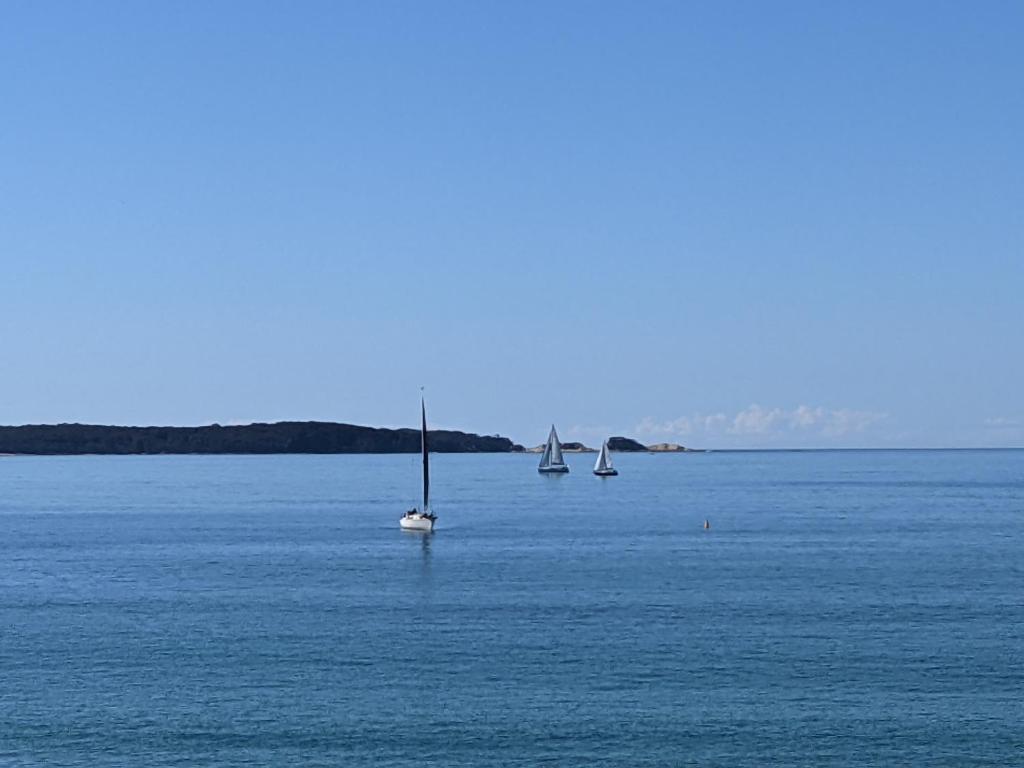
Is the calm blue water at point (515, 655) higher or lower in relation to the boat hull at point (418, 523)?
lower

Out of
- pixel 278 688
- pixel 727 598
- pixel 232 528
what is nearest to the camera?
pixel 278 688

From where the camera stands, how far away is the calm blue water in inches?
2138

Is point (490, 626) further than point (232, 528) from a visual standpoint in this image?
No

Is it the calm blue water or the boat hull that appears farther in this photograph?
the boat hull

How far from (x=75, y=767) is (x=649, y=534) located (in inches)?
3933

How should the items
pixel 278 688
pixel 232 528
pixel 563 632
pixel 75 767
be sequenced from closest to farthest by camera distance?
pixel 75 767
pixel 278 688
pixel 563 632
pixel 232 528

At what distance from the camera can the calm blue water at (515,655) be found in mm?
54312

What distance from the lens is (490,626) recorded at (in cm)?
7975

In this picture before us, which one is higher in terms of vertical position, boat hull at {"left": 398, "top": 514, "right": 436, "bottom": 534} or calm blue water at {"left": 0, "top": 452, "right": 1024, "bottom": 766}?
boat hull at {"left": 398, "top": 514, "right": 436, "bottom": 534}

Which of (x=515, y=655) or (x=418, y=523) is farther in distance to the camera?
(x=418, y=523)

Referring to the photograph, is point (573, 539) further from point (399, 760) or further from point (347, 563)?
point (399, 760)

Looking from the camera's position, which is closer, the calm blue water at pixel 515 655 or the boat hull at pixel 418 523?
the calm blue water at pixel 515 655

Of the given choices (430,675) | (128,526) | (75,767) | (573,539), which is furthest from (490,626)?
(128,526)

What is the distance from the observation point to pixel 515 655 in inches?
2758
